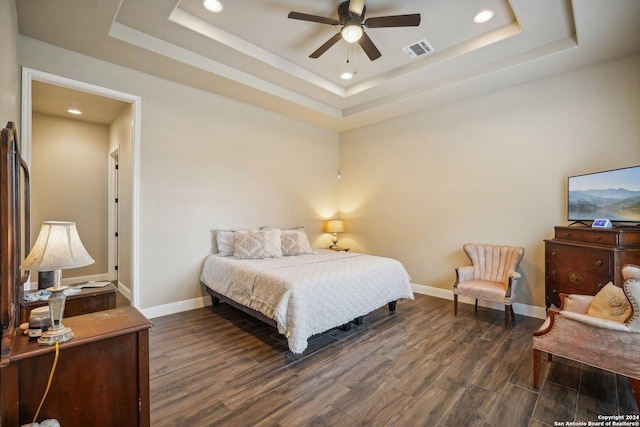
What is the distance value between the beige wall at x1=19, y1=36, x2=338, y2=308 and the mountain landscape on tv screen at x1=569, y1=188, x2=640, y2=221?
12.8 feet

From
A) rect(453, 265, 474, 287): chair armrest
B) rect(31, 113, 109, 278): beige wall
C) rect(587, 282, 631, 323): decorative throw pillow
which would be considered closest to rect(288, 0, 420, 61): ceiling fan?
rect(587, 282, 631, 323): decorative throw pillow

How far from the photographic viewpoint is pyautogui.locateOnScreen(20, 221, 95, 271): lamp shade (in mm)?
1423

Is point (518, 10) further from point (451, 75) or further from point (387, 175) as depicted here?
point (387, 175)

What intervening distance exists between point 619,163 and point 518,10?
203 centimetres

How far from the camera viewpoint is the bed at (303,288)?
8.53ft

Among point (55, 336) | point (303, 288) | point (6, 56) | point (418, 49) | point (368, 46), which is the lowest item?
point (303, 288)

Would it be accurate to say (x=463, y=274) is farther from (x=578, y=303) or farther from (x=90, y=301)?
(x=90, y=301)

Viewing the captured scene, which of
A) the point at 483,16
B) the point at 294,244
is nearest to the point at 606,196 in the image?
the point at 483,16

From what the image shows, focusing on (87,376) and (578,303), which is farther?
(578,303)

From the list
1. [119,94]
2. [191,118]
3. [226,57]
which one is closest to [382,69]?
[226,57]

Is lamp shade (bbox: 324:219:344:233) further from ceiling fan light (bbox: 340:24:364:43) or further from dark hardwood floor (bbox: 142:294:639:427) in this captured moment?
ceiling fan light (bbox: 340:24:364:43)

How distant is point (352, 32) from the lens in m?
2.70

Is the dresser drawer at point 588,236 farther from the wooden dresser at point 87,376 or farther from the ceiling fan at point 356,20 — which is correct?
the wooden dresser at point 87,376

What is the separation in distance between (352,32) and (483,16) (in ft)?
4.39
